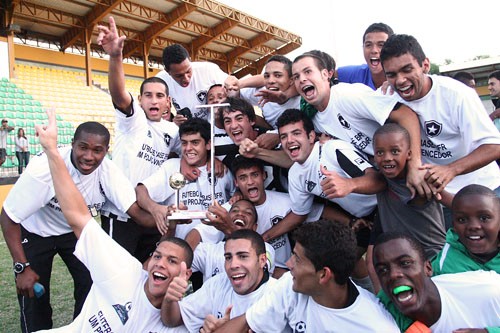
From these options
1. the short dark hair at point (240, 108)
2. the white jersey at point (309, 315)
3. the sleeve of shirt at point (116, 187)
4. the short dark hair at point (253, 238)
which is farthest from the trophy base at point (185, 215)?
the short dark hair at point (240, 108)

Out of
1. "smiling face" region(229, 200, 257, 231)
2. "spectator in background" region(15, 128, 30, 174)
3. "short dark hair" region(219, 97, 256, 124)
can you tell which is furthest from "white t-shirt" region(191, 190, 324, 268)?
"spectator in background" region(15, 128, 30, 174)

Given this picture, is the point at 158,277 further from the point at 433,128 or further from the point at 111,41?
the point at 433,128

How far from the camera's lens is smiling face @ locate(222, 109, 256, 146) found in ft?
13.7

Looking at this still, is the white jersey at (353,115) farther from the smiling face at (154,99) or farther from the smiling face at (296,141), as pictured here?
the smiling face at (154,99)

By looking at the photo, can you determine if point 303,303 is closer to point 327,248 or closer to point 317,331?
point 317,331

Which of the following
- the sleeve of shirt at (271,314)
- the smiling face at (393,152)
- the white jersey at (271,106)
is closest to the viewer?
the sleeve of shirt at (271,314)

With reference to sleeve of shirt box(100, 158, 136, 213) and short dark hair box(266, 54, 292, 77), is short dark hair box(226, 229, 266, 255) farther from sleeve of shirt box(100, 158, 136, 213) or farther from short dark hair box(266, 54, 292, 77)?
short dark hair box(266, 54, 292, 77)

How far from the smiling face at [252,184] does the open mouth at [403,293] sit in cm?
189

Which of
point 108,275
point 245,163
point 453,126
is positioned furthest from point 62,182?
point 453,126

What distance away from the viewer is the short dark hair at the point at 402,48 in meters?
3.01

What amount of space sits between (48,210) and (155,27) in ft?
73.0

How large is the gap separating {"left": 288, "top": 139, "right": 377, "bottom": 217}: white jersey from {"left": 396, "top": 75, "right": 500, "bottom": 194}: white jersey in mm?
515

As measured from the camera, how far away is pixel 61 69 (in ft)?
79.3

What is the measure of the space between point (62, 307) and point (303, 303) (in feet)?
11.7
